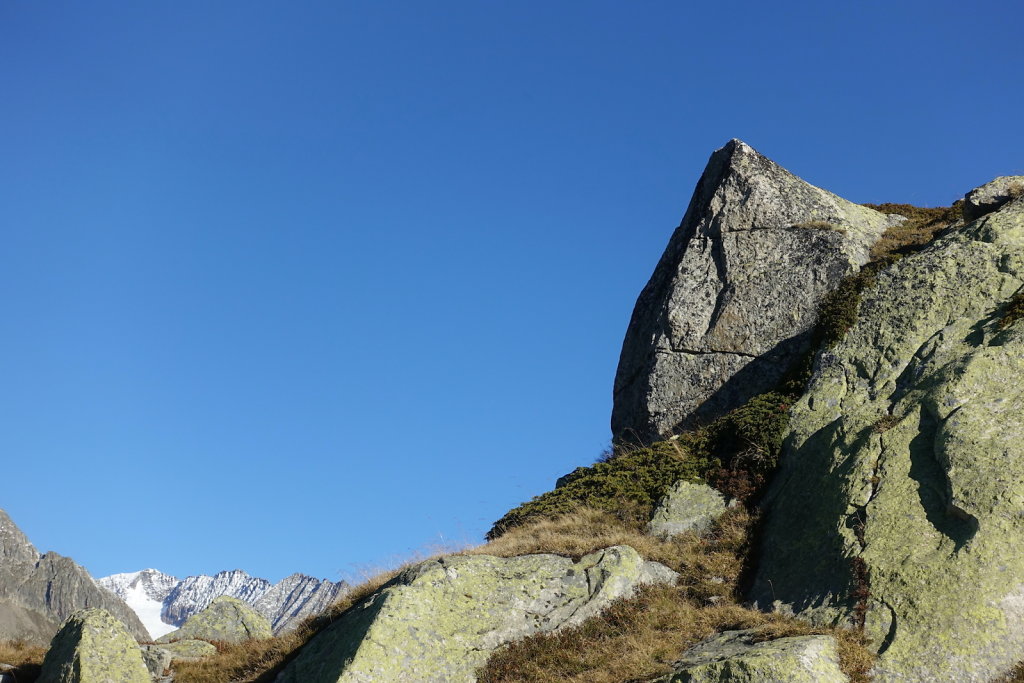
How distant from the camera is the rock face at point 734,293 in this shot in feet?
99.9

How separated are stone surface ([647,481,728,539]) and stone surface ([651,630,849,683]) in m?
6.24

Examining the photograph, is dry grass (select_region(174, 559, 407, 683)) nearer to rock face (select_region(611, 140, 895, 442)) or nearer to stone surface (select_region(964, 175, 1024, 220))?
rock face (select_region(611, 140, 895, 442))

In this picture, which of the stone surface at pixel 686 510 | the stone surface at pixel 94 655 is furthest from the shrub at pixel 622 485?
the stone surface at pixel 94 655

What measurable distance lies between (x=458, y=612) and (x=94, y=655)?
8.16m

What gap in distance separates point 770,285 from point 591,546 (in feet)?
48.2

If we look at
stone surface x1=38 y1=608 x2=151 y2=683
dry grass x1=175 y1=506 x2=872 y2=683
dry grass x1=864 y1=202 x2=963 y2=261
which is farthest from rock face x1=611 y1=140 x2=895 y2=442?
stone surface x1=38 y1=608 x2=151 y2=683

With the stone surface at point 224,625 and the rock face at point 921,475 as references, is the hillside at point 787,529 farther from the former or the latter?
the stone surface at point 224,625

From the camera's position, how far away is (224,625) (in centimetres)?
2647

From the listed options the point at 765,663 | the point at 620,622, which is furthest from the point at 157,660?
the point at 765,663

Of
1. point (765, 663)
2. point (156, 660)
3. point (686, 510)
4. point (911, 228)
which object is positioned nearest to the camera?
point (765, 663)

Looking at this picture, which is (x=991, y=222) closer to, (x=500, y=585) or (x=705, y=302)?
(x=705, y=302)

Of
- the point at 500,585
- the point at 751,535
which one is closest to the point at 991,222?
the point at 751,535

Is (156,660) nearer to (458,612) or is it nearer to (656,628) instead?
(458,612)

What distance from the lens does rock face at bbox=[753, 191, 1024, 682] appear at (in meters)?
15.8
